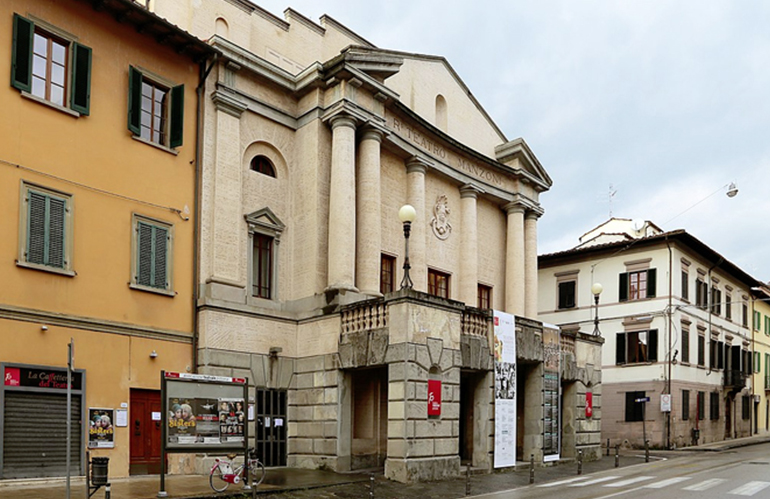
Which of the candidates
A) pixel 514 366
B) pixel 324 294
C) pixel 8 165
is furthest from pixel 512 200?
pixel 8 165

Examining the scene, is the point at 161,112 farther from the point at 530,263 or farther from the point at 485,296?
the point at 530,263

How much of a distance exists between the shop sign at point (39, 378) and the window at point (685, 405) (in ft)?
105

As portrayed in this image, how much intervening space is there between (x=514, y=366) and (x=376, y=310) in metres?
5.90

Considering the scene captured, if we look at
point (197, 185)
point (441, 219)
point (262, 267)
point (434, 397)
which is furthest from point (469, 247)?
point (197, 185)

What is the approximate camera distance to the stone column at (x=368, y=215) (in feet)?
82.8

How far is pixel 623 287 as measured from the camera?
4262 centimetres

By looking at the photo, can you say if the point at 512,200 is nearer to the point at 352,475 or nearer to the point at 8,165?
the point at 352,475

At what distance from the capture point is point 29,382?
1802 centimetres

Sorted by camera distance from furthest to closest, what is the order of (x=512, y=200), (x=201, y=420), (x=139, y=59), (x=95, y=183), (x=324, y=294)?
1. (x=512, y=200)
2. (x=324, y=294)
3. (x=139, y=59)
4. (x=95, y=183)
5. (x=201, y=420)

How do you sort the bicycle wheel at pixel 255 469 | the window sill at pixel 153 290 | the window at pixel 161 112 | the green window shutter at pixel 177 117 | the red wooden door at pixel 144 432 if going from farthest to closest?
the green window shutter at pixel 177 117
the window at pixel 161 112
the window sill at pixel 153 290
the red wooden door at pixel 144 432
the bicycle wheel at pixel 255 469

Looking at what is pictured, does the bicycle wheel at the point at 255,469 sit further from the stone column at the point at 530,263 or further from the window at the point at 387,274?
the stone column at the point at 530,263

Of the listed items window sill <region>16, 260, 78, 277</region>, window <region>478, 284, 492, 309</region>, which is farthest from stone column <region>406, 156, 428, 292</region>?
window sill <region>16, 260, 78, 277</region>

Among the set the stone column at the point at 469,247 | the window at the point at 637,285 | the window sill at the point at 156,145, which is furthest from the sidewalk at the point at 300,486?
the window at the point at 637,285

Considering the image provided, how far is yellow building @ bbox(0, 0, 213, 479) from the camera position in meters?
18.1
